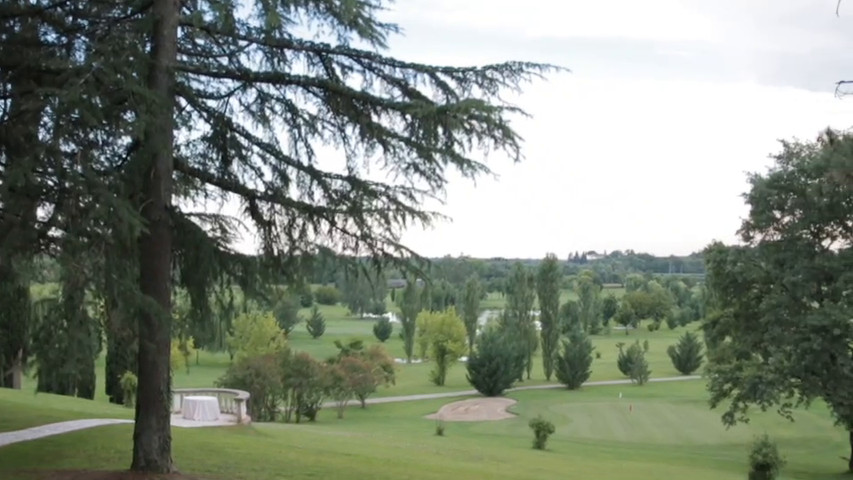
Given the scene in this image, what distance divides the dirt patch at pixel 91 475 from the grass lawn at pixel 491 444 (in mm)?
72

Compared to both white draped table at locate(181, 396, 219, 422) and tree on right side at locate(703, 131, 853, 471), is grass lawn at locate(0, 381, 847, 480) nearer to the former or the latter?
white draped table at locate(181, 396, 219, 422)

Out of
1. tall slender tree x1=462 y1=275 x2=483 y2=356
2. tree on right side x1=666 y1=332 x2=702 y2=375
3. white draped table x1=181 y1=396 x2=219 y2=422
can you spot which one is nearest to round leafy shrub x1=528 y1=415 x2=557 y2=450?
white draped table x1=181 y1=396 x2=219 y2=422

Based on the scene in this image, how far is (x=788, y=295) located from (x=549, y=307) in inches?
1252

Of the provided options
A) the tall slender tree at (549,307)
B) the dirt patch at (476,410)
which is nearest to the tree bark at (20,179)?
the dirt patch at (476,410)

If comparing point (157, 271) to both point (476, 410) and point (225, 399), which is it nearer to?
point (225, 399)

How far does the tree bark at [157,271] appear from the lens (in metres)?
8.17

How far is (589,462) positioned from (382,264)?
442 inches

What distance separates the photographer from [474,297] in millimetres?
62188

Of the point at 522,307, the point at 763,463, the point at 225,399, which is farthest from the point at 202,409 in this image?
the point at 522,307

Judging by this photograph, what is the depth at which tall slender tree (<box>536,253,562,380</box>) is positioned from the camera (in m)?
54.7

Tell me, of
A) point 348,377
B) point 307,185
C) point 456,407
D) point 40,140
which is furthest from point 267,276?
point 456,407

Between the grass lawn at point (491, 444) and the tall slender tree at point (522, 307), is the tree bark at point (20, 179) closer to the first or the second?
the grass lawn at point (491, 444)

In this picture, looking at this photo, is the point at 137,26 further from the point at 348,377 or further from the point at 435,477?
the point at 348,377

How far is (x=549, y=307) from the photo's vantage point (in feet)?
180
